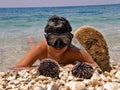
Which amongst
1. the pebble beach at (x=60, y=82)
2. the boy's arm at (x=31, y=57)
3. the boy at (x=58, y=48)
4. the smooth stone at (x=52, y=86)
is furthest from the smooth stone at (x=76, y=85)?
the boy's arm at (x=31, y=57)

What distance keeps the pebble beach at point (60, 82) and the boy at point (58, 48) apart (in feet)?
2.20

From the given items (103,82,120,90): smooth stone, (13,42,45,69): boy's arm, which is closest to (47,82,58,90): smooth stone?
(103,82,120,90): smooth stone

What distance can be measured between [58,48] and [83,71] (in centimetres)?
115

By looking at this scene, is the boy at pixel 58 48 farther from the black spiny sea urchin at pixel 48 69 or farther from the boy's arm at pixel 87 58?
the black spiny sea urchin at pixel 48 69

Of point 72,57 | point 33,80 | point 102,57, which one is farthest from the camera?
point 72,57

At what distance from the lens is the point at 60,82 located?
11.7 ft

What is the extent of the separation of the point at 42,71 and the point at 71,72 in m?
0.33

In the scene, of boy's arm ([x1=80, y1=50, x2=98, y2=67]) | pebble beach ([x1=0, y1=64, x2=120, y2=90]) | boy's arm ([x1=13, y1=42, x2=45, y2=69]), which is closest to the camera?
pebble beach ([x1=0, y1=64, x2=120, y2=90])

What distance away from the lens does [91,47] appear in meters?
4.62

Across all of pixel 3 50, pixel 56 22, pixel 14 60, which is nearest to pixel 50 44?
pixel 56 22

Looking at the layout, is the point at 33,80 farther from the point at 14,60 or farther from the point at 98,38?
the point at 14,60

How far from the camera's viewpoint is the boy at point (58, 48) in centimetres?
467

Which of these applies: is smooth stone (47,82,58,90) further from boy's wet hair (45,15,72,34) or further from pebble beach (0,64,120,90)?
boy's wet hair (45,15,72,34)

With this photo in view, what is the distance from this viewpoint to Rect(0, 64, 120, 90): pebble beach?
333 centimetres
